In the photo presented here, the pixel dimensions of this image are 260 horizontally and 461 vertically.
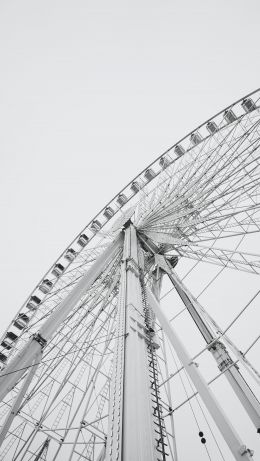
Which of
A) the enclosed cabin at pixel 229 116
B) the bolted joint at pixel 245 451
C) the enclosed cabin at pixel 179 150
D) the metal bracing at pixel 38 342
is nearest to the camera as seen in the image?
the bolted joint at pixel 245 451

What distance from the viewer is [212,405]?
423cm

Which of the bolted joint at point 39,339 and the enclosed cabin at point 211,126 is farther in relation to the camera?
the enclosed cabin at point 211,126

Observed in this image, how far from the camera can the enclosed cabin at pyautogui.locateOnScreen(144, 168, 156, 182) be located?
1609cm

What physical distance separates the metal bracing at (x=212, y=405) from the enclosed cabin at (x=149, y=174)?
11199 mm

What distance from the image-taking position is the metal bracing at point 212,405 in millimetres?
3575

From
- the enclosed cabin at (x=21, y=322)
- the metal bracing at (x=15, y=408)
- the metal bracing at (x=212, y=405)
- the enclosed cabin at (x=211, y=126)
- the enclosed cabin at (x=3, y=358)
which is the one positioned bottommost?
the metal bracing at (x=212, y=405)

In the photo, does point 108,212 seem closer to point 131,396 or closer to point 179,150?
point 179,150

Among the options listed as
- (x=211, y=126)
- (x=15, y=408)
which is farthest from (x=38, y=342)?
(x=211, y=126)

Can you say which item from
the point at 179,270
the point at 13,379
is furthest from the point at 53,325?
the point at 179,270

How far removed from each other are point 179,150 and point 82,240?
7.54 m

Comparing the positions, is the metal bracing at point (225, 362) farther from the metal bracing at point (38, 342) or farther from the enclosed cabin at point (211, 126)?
the enclosed cabin at point (211, 126)

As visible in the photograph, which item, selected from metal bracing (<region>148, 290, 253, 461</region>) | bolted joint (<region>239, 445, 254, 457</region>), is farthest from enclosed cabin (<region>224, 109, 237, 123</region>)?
bolted joint (<region>239, 445, 254, 457</region>)

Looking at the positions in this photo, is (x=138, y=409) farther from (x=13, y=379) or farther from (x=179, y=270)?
(x=179, y=270)

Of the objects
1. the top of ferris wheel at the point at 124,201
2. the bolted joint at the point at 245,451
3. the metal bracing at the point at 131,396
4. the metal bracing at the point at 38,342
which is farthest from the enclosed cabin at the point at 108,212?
the bolted joint at the point at 245,451
